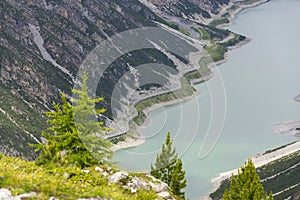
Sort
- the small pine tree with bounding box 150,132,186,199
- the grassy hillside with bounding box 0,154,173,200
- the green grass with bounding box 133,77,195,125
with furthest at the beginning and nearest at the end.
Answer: the green grass with bounding box 133,77,195,125 → the small pine tree with bounding box 150,132,186,199 → the grassy hillside with bounding box 0,154,173,200

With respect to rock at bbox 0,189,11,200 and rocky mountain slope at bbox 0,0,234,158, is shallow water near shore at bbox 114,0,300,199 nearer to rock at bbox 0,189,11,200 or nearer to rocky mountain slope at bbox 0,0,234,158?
rocky mountain slope at bbox 0,0,234,158

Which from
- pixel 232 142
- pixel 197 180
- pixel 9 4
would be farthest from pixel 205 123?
pixel 9 4

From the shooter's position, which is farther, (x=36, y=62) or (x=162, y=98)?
(x=162, y=98)

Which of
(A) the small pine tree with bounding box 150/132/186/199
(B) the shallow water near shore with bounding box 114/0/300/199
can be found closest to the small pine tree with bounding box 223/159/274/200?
(A) the small pine tree with bounding box 150/132/186/199

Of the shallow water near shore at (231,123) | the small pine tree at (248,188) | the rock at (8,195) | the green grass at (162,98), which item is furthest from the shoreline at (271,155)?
the rock at (8,195)

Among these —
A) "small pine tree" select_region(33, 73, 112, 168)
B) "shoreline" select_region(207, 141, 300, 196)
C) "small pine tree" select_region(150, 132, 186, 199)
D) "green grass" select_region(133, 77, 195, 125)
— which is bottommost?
"small pine tree" select_region(33, 73, 112, 168)

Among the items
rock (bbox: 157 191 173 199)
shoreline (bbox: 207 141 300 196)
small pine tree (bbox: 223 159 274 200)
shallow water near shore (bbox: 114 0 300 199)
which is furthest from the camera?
shoreline (bbox: 207 141 300 196)

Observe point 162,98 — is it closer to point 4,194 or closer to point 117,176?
point 117,176

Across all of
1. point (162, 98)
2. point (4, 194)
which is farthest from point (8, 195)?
point (162, 98)
